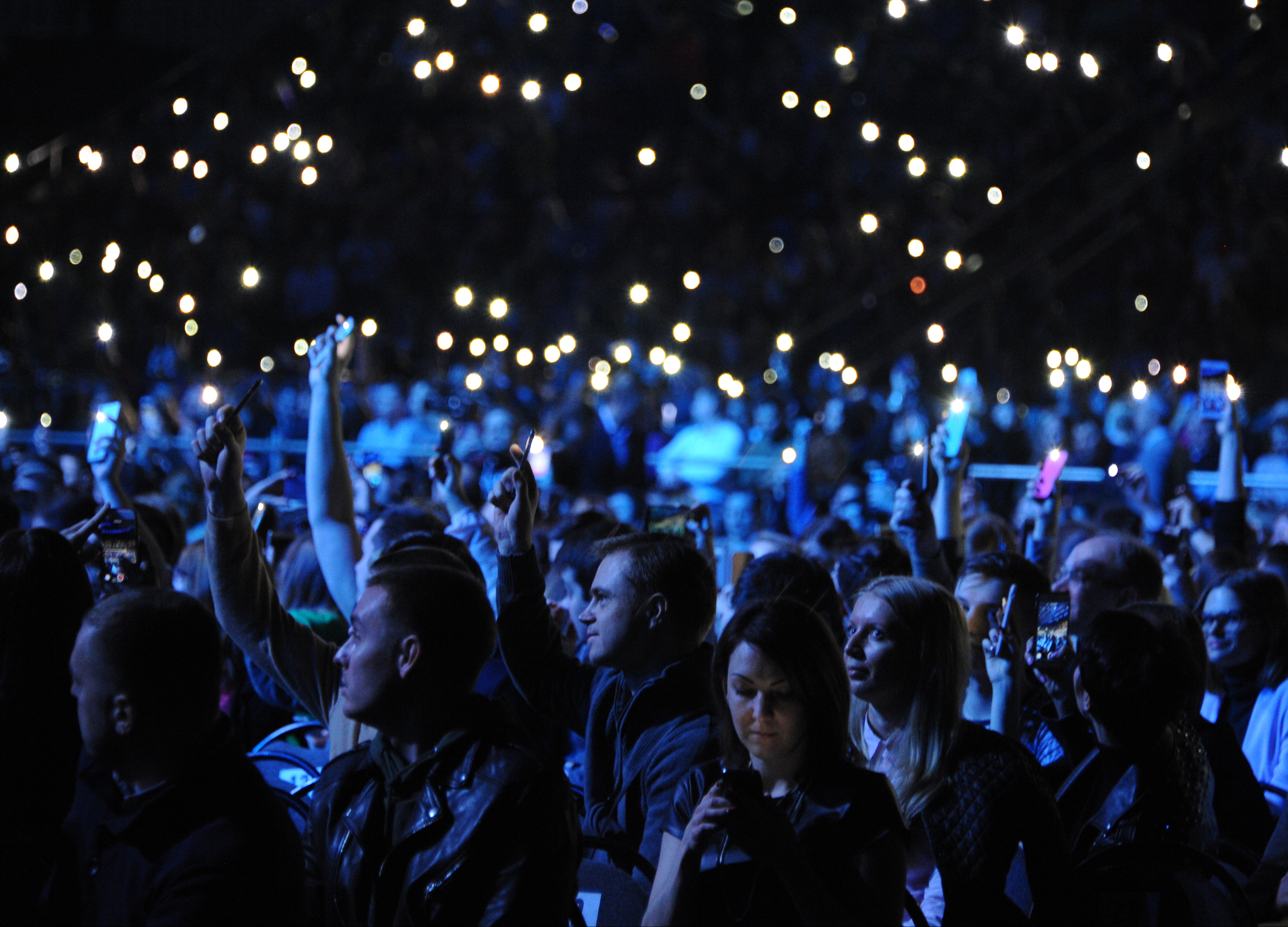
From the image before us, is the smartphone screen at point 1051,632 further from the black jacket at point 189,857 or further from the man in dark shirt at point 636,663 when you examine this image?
the black jacket at point 189,857

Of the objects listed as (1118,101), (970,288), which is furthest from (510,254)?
(1118,101)

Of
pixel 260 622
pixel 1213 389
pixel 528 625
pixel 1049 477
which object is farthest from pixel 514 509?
pixel 1213 389

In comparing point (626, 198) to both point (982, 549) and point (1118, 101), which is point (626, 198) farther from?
point (982, 549)

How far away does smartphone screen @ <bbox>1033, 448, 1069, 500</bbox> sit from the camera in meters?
5.38

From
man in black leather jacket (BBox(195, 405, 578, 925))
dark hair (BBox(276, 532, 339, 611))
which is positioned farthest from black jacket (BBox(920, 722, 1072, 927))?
dark hair (BBox(276, 532, 339, 611))

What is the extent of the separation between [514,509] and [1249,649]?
2.35 metres

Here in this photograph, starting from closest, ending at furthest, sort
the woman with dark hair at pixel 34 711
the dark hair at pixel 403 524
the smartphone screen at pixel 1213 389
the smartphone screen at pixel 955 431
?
the woman with dark hair at pixel 34 711
the dark hair at pixel 403 524
the smartphone screen at pixel 955 431
the smartphone screen at pixel 1213 389

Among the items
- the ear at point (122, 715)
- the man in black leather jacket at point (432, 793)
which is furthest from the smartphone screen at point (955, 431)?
the ear at point (122, 715)

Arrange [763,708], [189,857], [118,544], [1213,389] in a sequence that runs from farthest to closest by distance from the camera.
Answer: [1213,389], [118,544], [763,708], [189,857]

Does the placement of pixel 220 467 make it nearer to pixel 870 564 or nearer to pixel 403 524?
pixel 403 524

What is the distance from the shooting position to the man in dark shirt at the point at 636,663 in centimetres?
320

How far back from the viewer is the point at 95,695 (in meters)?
2.25

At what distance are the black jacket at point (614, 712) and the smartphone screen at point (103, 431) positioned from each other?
2104 mm

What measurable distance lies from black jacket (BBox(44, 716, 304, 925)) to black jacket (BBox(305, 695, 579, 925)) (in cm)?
14
